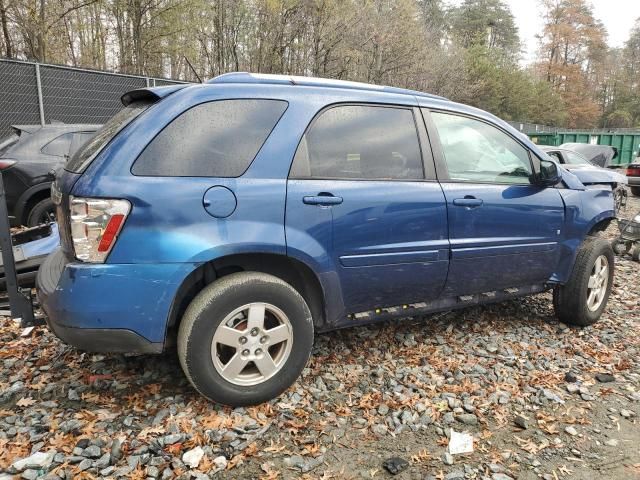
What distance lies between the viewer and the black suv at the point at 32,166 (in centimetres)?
653

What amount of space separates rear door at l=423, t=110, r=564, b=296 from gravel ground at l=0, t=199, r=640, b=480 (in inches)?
24.3

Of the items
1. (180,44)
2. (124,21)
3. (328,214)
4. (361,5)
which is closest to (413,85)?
(361,5)

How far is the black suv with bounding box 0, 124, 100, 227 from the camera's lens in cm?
653

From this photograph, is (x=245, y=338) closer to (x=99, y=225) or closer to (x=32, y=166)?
(x=99, y=225)

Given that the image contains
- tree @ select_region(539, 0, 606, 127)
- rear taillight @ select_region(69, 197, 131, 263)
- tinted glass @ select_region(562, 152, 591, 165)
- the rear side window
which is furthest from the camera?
tree @ select_region(539, 0, 606, 127)

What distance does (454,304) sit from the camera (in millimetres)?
3602

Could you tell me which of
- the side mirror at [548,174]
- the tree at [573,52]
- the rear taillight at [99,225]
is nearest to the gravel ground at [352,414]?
the rear taillight at [99,225]

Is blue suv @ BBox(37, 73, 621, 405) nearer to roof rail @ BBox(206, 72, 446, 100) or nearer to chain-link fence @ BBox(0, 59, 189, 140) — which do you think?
roof rail @ BBox(206, 72, 446, 100)

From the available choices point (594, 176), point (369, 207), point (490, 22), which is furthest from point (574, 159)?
point (490, 22)

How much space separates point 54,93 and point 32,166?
448 cm

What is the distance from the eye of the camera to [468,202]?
Answer: 11.3ft

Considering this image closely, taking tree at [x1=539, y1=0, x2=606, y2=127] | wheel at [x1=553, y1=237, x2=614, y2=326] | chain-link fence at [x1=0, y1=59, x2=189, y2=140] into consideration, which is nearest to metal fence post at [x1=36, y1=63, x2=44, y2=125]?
chain-link fence at [x1=0, y1=59, x2=189, y2=140]

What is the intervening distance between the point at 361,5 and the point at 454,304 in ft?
55.9

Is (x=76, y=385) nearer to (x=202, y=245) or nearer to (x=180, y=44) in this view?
(x=202, y=245)
